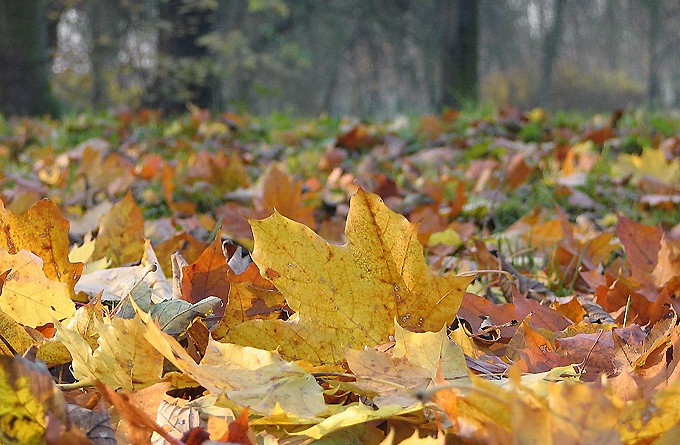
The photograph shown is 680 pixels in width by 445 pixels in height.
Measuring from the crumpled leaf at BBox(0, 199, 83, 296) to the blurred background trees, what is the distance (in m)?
5.60

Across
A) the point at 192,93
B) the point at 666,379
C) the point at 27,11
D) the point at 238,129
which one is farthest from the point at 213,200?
the point at 192,93

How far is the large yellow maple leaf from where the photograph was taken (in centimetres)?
75

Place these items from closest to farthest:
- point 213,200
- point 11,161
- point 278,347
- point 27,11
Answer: point 278,347, point 213,200, point 11,161, point 27,11

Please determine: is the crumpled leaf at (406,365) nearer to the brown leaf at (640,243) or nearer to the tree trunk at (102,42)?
the brown leaf at (640,243)

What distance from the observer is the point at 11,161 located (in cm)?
344

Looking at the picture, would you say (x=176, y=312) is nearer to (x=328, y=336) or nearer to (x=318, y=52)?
(x=328, y=336)

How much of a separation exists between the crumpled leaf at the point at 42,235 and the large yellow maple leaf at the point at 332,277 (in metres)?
0.31

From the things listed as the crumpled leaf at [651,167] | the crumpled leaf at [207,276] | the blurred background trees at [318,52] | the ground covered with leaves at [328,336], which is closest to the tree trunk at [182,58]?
the blurred background trees at [318,52]

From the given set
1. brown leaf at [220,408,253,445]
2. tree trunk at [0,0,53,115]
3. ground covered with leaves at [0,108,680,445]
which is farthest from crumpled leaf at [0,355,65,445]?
tree trunk at [0,0,53,115]

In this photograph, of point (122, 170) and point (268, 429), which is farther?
point (122, 170)

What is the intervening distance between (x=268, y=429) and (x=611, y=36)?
A: 24479 millimetres

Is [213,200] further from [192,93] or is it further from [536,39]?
[536,39]

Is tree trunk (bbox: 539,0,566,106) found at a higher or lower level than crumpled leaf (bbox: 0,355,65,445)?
→ lower

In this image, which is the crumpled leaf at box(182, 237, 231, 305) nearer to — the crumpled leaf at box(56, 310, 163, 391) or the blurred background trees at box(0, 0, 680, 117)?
the crumpled leaf at box(56, 310, 163, 391)
